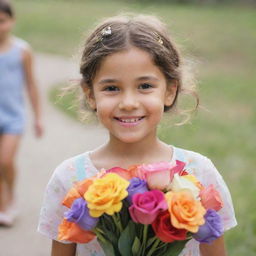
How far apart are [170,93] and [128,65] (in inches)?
12.9

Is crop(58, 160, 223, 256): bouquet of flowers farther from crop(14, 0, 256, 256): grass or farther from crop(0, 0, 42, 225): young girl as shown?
crop(0, 0, 42, 225): young girl

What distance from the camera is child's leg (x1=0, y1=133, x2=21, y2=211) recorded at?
18.7 ft

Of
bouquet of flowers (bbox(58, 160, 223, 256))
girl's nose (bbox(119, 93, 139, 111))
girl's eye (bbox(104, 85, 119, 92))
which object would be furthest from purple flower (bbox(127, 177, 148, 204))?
girl's eye (bbox(104, 85, 119, 92))

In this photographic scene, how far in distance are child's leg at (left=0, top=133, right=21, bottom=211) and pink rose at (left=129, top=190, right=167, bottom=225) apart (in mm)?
3506

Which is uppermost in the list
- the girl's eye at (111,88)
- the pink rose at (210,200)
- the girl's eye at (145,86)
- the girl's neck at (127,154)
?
the girl's eye at (145,86)

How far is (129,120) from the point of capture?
2.69 meters

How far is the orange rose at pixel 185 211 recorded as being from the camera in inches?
89.4

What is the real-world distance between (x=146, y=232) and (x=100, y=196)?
0.22 m

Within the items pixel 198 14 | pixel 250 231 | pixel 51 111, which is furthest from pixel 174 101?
pixel 198 14

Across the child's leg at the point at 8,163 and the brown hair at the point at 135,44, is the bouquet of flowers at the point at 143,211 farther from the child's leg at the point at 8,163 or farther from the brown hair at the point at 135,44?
the child's leg at the point at 8,163

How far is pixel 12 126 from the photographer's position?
5.80 m

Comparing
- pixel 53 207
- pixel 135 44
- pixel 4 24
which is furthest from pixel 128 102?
pixel 4 24

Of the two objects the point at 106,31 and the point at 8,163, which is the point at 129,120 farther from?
the point at 8,163

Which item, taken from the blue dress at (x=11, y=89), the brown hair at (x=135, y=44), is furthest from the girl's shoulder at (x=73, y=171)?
the blue dress at (x=11, y=89)
